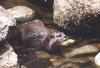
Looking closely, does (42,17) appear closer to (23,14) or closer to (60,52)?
(23,14)

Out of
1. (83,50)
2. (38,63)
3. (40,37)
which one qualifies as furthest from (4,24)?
(83,50)

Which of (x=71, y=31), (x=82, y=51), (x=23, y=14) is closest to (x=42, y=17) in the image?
(x=23, y=14)

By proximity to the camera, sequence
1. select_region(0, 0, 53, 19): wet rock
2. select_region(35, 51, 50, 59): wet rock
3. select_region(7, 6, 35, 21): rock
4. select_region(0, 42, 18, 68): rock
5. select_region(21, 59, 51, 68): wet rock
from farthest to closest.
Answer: select_region(0, 0, 53, 19): wet rock → select_region(7, 6, 35, 21): rock → select_region(35, 51, 50, 59): wet rock → select_region(21, 59, 51, 68): wet rock → select_region(0, 42, 18, 68): rock

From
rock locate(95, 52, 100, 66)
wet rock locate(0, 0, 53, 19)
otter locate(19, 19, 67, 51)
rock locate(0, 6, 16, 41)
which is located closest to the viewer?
A: rock locate(0, 6, 16, 41)

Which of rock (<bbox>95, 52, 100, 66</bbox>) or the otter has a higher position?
the otter

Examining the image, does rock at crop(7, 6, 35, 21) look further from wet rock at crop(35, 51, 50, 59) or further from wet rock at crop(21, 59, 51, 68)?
wet rock at crop(21, 59, 51, 68)

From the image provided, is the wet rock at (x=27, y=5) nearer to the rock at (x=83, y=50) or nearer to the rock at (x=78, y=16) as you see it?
the rock at (x=78, y=16)

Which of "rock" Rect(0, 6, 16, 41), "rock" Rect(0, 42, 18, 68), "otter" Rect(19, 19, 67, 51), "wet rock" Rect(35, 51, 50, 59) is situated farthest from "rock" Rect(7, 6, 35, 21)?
"rock" Rect(0, 42, 18, 68)
